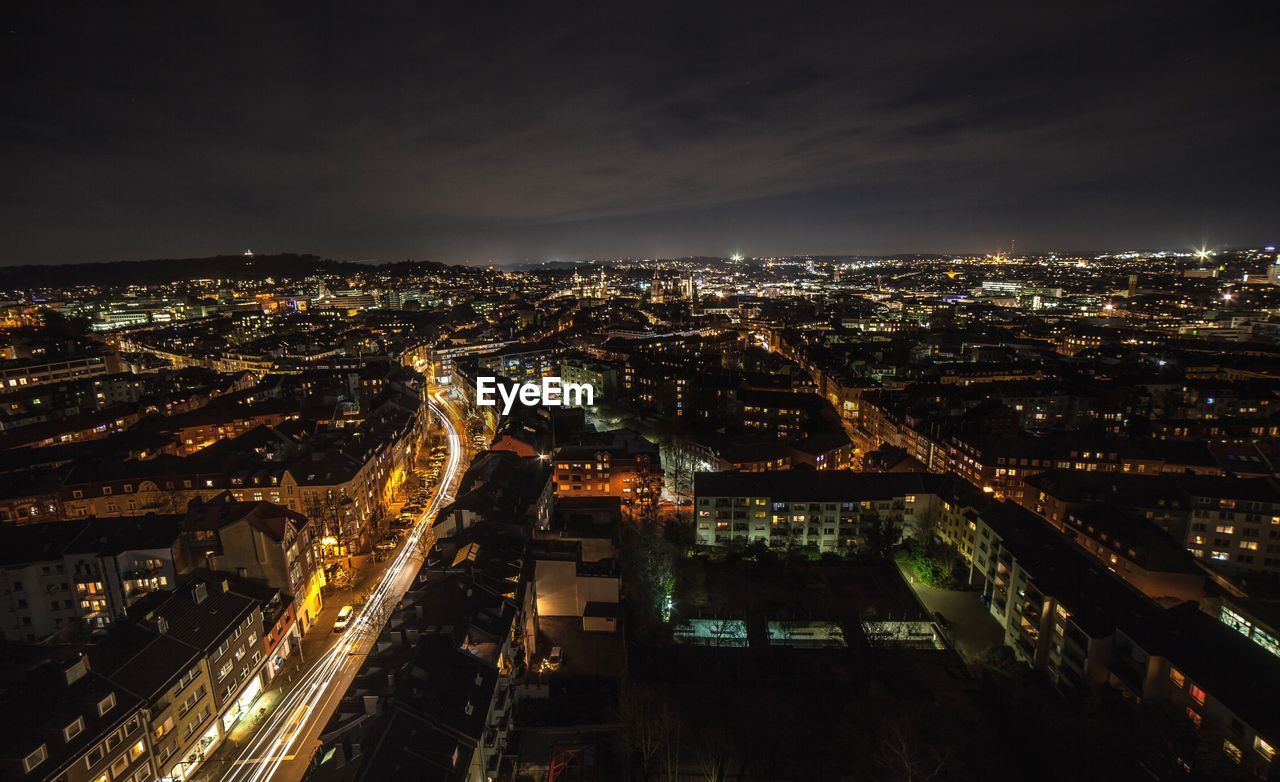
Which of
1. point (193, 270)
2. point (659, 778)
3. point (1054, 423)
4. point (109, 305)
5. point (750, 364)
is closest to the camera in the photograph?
point (659, 778)

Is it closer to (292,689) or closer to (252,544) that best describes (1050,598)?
(292,689)

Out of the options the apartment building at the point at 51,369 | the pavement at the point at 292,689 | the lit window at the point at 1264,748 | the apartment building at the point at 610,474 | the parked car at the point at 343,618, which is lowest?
the pavement at the point at 292,689

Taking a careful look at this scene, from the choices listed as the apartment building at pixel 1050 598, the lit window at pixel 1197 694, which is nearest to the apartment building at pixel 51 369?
the apartment building at pixel 1050 598

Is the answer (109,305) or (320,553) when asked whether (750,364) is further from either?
(109,305)

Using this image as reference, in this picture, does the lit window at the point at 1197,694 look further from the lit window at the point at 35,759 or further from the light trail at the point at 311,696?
the lit window at the point at 35,759

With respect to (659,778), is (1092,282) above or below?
above

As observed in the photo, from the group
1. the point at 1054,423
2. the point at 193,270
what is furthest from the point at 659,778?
the point at 193,270
